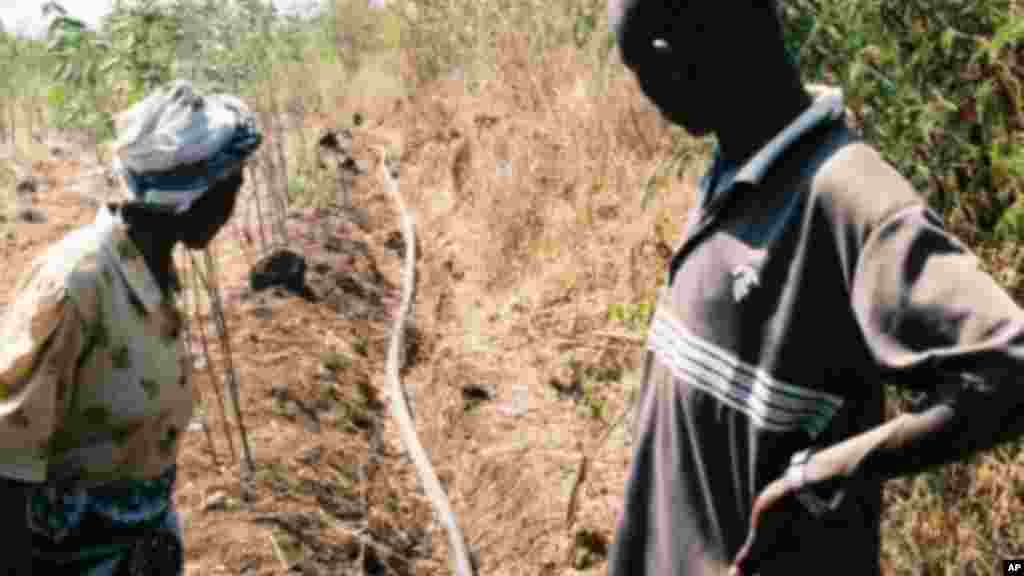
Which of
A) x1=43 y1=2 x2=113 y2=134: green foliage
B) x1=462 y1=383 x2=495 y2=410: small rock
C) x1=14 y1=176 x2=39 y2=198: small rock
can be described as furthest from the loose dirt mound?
x1=14 y1=176 x2=39 y2=198: small rock

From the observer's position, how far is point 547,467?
5.46 metres

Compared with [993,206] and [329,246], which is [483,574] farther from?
[329,246]

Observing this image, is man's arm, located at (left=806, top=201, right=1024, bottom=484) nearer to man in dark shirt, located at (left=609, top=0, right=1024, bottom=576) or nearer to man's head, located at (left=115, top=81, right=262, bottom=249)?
man in dark shirt, located at (left=609, top=0, right=1024, bottom=576)

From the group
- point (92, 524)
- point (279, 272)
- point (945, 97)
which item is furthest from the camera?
point (279, 272)

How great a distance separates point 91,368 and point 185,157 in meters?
0.46

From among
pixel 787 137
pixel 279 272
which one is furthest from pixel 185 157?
pixel 279 272

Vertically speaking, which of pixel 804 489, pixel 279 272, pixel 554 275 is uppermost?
pixel 804 489

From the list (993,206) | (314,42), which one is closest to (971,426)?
(993,206)

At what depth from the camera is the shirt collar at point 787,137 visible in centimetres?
151

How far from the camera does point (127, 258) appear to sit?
221cm

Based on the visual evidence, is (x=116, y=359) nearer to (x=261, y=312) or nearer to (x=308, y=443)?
(x=308, y=443)

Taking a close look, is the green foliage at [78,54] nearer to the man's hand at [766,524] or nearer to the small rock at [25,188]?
the man's hand at [766,524]

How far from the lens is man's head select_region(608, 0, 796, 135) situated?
1.54 meters

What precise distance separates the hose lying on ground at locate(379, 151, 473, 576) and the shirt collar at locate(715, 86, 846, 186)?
3.29m
